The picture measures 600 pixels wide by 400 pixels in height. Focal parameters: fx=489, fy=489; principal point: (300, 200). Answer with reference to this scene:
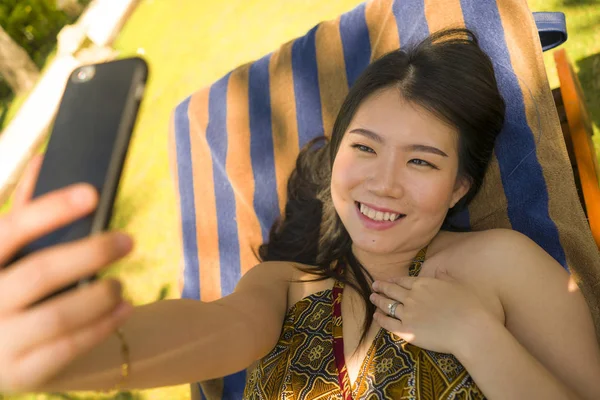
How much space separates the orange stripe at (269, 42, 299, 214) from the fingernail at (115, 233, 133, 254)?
187cm

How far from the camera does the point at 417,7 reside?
96.0 inches

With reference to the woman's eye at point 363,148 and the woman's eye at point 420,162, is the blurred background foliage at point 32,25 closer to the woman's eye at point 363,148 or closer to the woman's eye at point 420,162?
the woman's eye at point 363,148

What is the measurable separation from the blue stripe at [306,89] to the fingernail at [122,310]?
6.29 feet

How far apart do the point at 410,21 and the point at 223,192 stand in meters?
1.38

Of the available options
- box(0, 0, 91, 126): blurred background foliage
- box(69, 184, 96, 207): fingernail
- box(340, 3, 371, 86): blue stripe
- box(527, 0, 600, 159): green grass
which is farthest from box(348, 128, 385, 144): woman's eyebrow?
box(0, 0, 91, 126): blurred background foliage

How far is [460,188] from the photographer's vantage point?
1794mm

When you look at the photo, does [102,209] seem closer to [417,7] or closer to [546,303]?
[546,303]

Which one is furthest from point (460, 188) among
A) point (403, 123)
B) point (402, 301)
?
point (402, 301)

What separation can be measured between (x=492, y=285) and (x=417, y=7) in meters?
1.51

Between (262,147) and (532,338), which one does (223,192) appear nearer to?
(262,147)

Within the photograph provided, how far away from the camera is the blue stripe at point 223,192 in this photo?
106 inches

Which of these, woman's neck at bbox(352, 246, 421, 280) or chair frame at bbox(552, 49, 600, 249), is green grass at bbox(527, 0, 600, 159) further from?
woman's neck at bbox(352, 246, 421, 280)

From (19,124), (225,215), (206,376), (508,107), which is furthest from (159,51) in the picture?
(206,376)

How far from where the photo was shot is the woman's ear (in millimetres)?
1769
